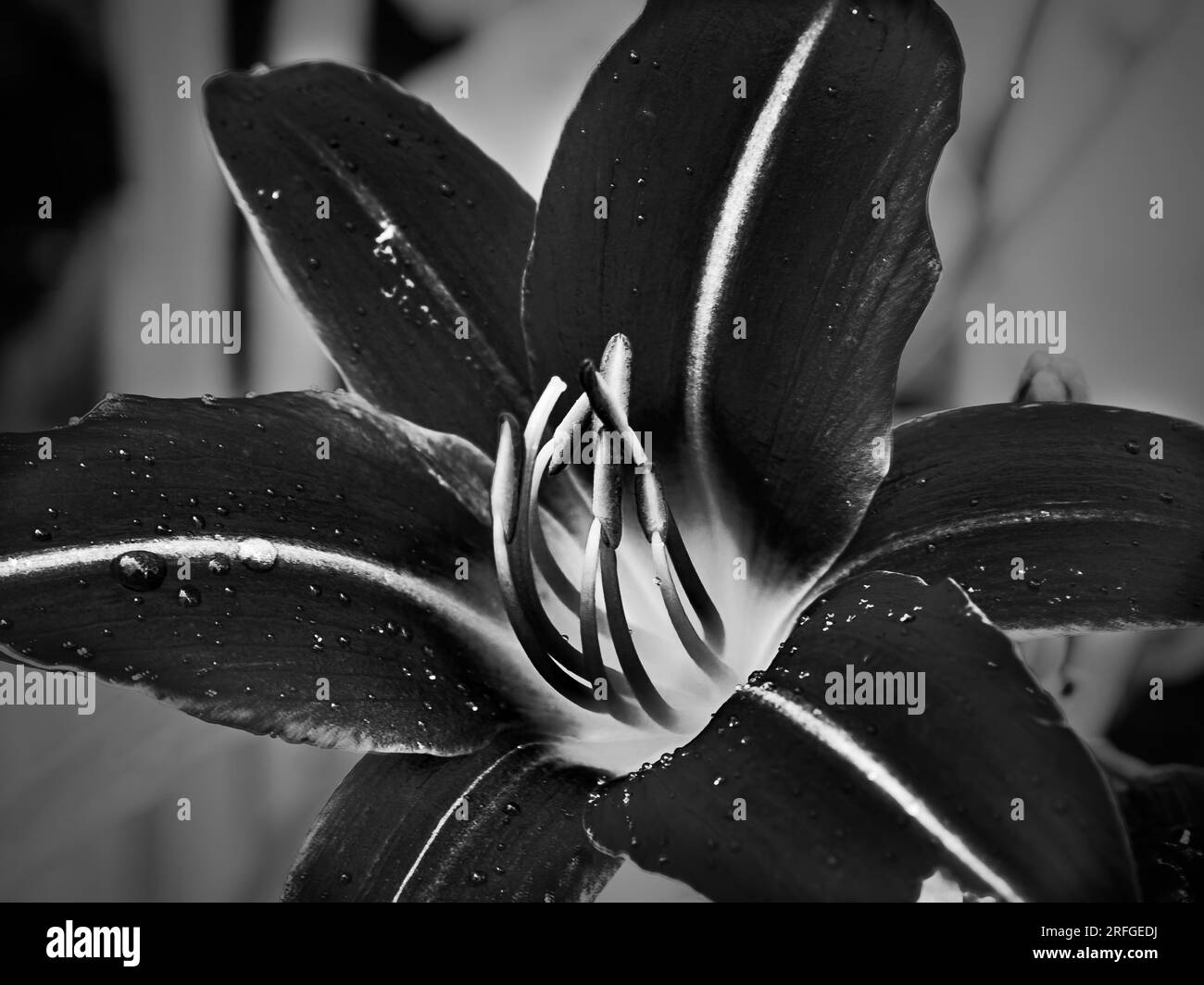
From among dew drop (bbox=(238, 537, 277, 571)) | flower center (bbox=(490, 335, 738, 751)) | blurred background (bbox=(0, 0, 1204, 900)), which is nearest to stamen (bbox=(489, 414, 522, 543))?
flower center (bbox=(490, 335, 738, 751))

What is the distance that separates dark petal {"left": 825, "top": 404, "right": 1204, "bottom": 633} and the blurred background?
0.20m

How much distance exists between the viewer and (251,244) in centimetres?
87

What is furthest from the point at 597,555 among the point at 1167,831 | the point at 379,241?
the point at 1167,831

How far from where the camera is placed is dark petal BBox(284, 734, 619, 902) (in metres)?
0.56

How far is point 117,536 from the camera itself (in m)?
0.58

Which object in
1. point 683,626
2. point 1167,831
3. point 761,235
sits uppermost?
point 761,235

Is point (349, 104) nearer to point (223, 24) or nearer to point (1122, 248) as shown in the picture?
point (223, 24)

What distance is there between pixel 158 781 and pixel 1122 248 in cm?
83

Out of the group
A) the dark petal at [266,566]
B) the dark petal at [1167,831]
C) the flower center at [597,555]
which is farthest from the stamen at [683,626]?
the dark petal at [1167,831]

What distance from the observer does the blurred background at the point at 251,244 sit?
842 millimetres

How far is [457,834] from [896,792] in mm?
233

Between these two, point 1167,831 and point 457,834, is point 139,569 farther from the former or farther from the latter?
point 1167,831

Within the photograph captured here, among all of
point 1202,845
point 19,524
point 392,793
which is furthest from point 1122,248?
point 19,524

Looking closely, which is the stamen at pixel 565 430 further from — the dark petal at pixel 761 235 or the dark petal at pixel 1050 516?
the dark petal at pixel 1050 516
